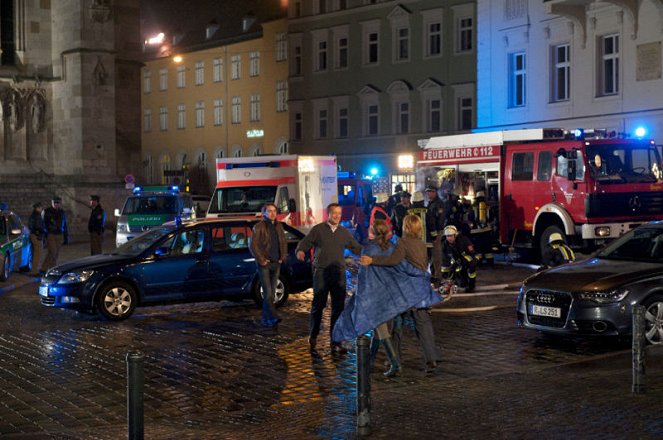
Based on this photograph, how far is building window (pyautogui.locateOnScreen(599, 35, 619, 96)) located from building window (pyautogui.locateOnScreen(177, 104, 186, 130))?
45.7m

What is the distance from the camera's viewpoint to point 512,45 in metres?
40.1

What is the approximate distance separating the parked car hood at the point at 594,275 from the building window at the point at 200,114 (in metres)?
63.2

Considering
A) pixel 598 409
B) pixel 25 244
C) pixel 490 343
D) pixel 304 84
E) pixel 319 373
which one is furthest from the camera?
pixel 304 84

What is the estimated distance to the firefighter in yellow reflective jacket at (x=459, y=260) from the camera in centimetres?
1803

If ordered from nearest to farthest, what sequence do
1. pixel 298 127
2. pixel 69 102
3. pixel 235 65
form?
pixel 69 102, pixel 298 127, pixel 235 65

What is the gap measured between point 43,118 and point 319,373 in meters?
36.9

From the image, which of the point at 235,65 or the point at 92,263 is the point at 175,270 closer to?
the point at 92,263

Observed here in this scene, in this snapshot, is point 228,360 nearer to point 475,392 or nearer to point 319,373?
point 319,373

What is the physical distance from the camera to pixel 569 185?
2211 cm

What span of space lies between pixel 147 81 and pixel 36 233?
58087 millimetres

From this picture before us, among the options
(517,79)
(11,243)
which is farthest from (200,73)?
(11,243)

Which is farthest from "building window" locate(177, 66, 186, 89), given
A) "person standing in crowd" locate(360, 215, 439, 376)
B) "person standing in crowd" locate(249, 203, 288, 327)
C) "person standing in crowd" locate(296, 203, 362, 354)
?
"person standing in crowd" locate(360, 215, 439, 376)

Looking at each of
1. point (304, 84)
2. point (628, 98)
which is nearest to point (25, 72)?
point (304, 84)

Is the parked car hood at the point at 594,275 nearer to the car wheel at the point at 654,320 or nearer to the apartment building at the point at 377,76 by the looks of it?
the car wheel at the point at 654,320
